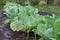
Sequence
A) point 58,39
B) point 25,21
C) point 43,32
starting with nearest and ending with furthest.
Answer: point 58,39 < point 43,32 < point 25,21

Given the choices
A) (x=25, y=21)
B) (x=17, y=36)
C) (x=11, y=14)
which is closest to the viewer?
(x=25, y=21)

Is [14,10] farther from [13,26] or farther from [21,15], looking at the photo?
[13,26]

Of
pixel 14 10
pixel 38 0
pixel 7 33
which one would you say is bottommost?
pixel 38 0

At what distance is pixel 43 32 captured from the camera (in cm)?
244

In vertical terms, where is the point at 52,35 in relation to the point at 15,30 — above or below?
above

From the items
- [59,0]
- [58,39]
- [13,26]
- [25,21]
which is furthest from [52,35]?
[59,0]

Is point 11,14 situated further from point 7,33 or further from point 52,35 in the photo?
point 52,35

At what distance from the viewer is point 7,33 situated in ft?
11.0

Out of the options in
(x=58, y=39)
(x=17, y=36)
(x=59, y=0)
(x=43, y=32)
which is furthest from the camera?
(x=59, y=0)

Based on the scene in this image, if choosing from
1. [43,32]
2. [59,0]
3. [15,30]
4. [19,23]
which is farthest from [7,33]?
[59,0]

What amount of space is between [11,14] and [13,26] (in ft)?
2.22

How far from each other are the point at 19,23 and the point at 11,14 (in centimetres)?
74

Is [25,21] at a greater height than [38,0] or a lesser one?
greater

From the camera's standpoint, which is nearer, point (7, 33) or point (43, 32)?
point (43, 32)
